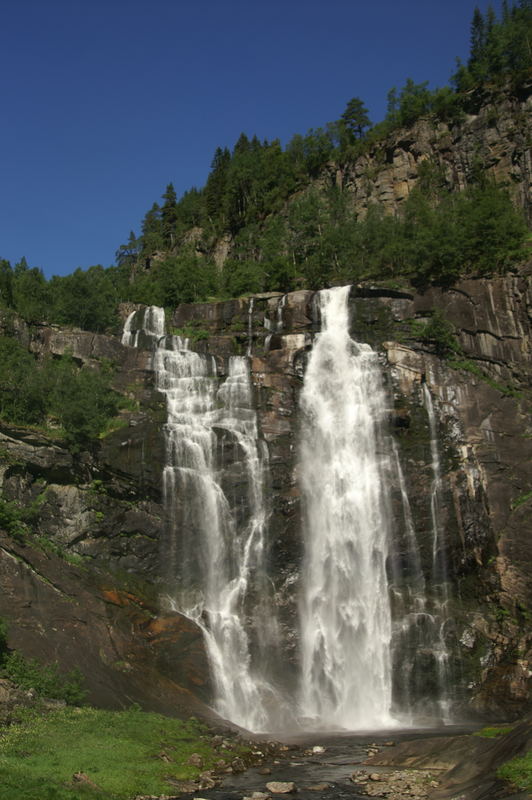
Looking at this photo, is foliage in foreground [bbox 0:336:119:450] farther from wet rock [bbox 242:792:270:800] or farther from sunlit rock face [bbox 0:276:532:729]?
wet rock [bbox 242:792:270:800]

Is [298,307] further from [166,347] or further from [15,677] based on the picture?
[15,677]

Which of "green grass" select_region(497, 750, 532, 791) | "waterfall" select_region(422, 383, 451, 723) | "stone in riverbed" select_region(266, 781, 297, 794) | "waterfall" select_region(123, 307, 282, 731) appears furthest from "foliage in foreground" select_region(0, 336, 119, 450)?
"green grass" select_region(497, 750, 532, 791)

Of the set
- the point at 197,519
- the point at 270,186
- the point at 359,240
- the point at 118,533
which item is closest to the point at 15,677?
the point at 118,533

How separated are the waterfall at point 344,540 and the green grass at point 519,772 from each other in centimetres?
1699

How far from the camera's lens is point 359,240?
57.9 metres

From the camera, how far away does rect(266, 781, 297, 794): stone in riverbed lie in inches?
730

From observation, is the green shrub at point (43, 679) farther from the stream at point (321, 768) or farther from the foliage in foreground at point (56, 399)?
the foliage in foreground at point (56, 399)

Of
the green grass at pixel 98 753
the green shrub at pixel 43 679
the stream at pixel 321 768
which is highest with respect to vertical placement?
the green shrub at pixel 43 679

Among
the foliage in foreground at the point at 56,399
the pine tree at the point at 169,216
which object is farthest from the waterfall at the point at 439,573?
the pine tree at the point at 169,216

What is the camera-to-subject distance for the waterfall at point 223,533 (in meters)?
32.7

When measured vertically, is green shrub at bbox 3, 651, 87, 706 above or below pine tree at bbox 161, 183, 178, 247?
below

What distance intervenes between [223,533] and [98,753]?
18.1m

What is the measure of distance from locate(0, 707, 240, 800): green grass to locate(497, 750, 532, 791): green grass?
29.4 ft

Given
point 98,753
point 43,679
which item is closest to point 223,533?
point 43,679
